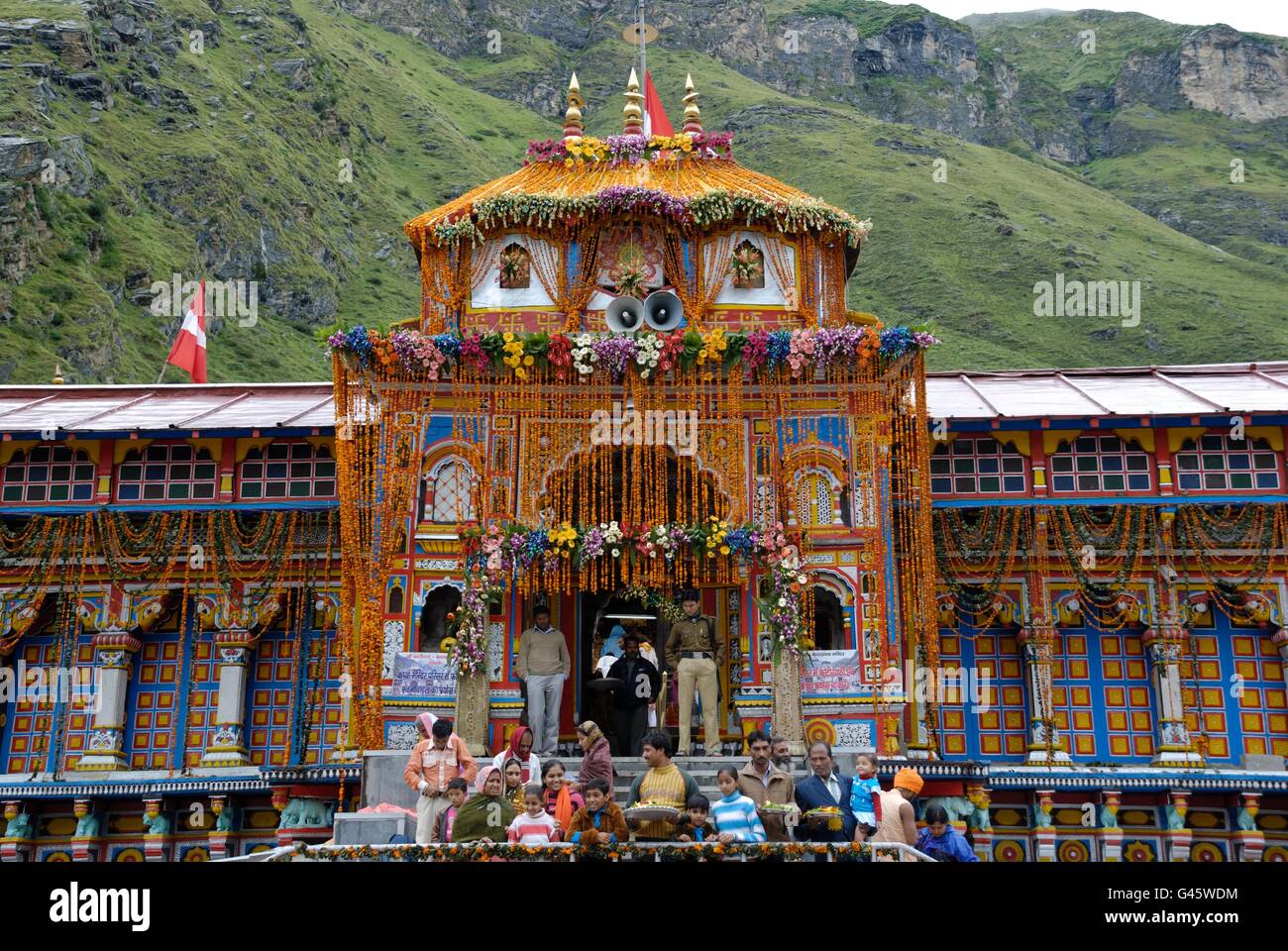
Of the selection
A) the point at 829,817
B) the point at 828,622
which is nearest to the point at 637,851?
the point at 829,817

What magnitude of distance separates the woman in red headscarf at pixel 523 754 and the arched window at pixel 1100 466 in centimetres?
1158

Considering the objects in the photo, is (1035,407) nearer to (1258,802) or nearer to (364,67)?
(1258,802)

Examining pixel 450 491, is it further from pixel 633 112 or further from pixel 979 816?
pixel 979 816

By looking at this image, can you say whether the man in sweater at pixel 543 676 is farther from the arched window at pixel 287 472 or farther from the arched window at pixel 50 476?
the arched window at pixel 50 476

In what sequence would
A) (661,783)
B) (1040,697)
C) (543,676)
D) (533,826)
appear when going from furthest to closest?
(1040,697), (543,676), (661,783), (533,826)

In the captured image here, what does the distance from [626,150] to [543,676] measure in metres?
9.82

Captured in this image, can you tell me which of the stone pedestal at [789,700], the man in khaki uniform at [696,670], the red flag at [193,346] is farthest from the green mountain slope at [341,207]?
the stone pedestal at [789,700]

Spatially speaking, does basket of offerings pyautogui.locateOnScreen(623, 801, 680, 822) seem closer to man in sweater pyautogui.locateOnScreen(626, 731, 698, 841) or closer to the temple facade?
man in sweater pyautogui.locateOnScreen(626, 731, 698, 841)

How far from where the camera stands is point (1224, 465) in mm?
23406

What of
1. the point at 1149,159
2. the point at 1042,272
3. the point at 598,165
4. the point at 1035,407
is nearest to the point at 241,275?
the point at 1042,272

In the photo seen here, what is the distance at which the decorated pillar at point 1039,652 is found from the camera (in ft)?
76.8

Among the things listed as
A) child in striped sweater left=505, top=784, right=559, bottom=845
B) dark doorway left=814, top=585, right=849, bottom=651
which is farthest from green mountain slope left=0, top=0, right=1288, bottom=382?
child in striped sweater left=505, top=784, right=559, bottom=845

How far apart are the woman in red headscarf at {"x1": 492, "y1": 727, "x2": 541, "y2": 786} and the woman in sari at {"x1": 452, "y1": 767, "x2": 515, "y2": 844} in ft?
4.13
